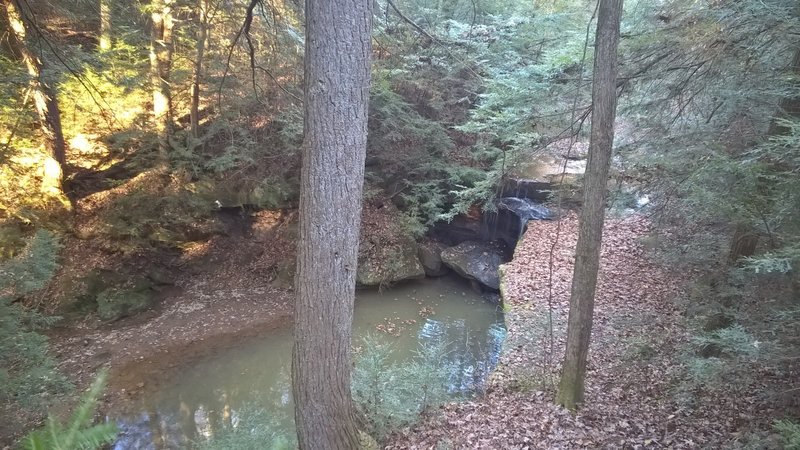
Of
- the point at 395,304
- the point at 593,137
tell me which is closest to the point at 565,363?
the point at 593,137

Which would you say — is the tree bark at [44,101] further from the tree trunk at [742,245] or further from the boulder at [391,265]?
the tree trunk at [742,245]

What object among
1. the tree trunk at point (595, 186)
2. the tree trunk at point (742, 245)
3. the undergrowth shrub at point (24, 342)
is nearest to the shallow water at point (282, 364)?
the undergrowth shrub at point (24, 342)

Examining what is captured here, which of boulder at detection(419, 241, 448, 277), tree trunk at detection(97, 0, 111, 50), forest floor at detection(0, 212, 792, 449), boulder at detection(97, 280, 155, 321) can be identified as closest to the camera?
forest floor at detection(0, 212, 792, 449)

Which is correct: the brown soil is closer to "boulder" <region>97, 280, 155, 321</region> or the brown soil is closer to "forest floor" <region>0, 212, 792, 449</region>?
"forest floor" <region>0, 212, 792, 449</region>

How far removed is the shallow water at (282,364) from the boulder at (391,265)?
35 centimetres

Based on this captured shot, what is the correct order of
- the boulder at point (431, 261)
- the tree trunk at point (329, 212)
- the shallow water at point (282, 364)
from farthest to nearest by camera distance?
1. the boulder at point (431, 261)
2. the shallow water at point (282, 364)
3. the tree trunk at point (329, 212)

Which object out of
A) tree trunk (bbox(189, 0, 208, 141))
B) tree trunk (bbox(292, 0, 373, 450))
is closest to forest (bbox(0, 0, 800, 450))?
tree trunk (bbox(292, 0, 373, 450))

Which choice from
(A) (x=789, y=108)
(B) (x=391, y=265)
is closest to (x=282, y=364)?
(B) (x=391, y=265)

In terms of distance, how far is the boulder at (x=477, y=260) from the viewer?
42.2ft

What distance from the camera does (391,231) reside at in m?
13.3

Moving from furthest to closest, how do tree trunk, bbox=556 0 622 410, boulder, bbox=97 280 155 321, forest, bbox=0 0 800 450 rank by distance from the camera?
boulder, bbox=97 280 155 321
tree trunk, bbox=556 0 622 410
forest, bbox=0 0 800 450

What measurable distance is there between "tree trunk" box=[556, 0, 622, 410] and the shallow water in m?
3.49

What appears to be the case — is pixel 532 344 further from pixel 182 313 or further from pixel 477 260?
pixel 182 313

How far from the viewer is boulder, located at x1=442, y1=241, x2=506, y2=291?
12.9 metres
